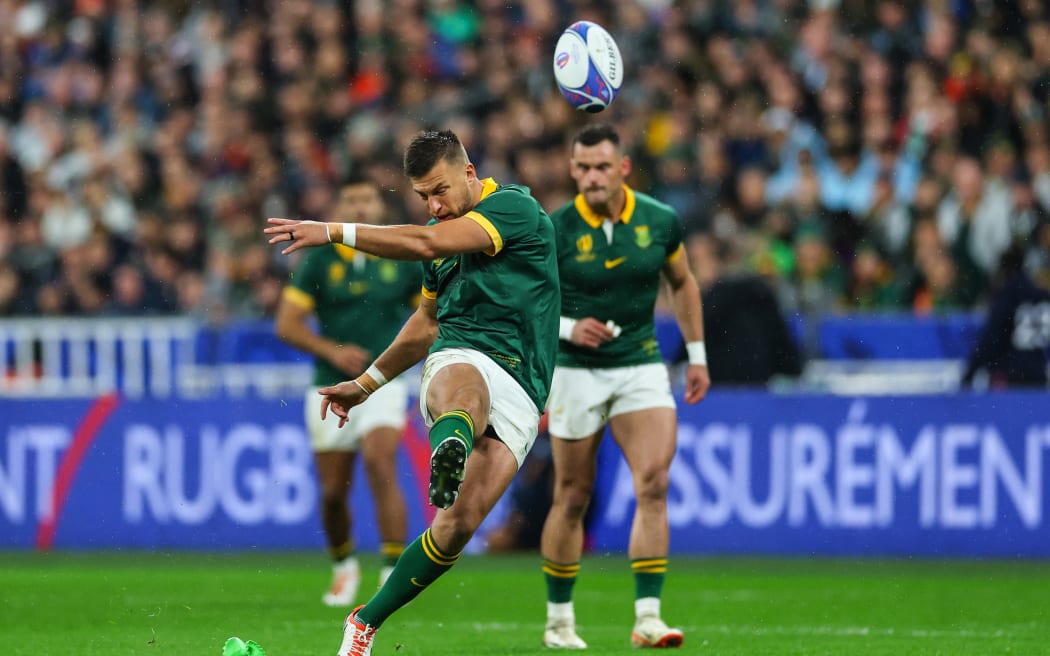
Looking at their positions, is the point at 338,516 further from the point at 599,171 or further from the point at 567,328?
the point at 599,171

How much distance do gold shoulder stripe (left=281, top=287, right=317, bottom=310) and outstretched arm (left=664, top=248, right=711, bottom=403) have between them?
3.00 metres

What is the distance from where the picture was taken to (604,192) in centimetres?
966

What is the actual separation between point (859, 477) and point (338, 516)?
185 inches

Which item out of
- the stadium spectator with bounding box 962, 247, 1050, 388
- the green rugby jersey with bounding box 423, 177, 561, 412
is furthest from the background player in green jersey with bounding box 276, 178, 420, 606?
the stadium spectator with bounding box 962, 247, 1050, 388

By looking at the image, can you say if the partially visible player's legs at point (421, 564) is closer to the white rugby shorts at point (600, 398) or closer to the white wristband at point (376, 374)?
the white wristband at point (376, 374)

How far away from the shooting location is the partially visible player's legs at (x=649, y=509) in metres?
9.04

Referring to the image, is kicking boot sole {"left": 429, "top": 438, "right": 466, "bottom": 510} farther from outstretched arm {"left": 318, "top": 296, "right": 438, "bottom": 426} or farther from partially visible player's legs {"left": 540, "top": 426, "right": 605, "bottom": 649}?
partially visible player's legs {"left": 540, "top": 426, "right": 605, "bottom": 649}

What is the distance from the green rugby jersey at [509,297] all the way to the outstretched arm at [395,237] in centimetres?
21

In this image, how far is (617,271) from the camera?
380 inches

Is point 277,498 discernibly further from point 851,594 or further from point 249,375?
point 851,594

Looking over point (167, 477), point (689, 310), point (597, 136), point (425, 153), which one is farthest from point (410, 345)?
point (167, 477)

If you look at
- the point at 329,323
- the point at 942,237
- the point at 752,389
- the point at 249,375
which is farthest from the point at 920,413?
the point at 249,375

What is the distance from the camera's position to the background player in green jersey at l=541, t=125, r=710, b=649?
950cm

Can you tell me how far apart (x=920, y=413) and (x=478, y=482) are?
7.90 m
